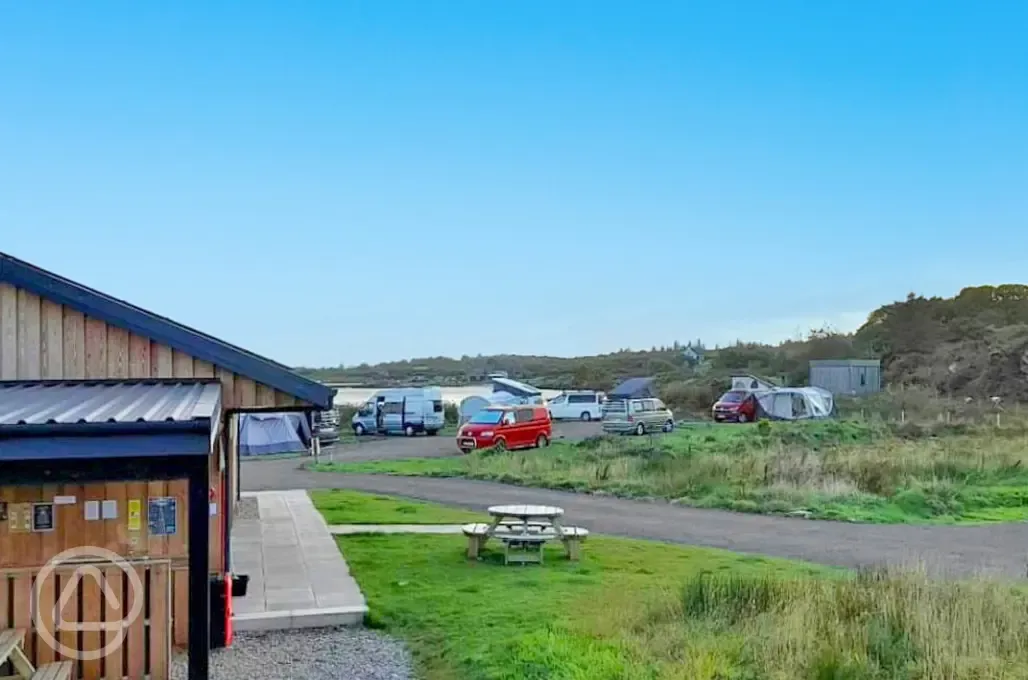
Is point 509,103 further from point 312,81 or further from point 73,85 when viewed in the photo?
point 73,85

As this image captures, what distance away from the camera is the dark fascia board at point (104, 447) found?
5.38 meters

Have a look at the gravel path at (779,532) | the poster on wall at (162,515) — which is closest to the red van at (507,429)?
the gravel path at (779,532)

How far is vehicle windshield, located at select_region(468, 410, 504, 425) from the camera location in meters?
29.4

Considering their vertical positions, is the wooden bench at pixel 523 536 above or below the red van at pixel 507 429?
below

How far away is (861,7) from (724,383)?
4016cm

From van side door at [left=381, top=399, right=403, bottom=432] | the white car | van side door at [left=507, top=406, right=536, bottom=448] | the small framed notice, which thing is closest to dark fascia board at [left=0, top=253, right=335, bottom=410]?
the small framed notice

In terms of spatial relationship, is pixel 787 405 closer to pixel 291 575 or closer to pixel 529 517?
pixel 529 517

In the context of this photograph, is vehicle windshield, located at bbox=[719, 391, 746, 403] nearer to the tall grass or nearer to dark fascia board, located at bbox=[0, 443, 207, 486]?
the tall grass

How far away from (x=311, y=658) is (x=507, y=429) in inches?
858

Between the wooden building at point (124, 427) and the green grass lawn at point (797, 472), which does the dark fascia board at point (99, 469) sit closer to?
the wooden building at point (124, 427)

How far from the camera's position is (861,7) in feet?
54.7

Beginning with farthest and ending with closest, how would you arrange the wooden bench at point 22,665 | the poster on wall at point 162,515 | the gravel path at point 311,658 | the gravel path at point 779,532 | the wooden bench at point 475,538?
the gravel path at point 779,532 < the wooden bench at point 475,538 < the poster on wall at point 162,515 < the gravel path at point 311,658 < the wooden bench at point 22,665

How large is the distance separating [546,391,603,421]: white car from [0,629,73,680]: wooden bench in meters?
37.8

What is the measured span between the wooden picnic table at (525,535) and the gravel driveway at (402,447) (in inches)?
639
